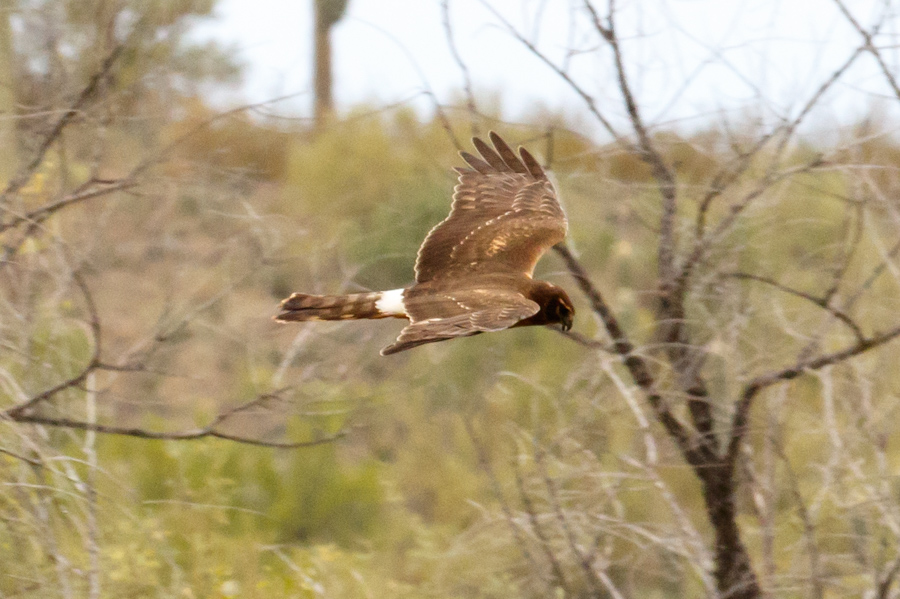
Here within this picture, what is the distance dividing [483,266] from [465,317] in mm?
1033

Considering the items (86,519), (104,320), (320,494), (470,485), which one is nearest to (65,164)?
(86,519)

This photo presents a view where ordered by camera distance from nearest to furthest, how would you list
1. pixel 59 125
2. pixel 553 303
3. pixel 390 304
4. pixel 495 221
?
pixel 59 125 < pixel 390 304 < pixel 553 303 < pixel 495 221

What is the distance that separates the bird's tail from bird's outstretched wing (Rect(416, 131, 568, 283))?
0.45 m

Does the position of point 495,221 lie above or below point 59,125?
below

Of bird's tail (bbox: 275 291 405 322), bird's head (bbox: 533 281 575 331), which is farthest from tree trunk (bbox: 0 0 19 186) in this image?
bird's head (bbox: 533 281 575 331)

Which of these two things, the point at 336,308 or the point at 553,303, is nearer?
the point at 336,308

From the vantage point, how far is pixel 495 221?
4.81 m

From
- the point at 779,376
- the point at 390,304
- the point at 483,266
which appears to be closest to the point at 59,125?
the point at 390,304

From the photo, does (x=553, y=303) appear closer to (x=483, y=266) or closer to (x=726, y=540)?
(x=483, y=266)

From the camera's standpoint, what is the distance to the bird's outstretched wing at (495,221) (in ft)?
15.1

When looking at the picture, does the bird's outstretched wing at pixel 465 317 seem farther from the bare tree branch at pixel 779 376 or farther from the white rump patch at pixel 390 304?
the bare tree branch at pixel 779 376

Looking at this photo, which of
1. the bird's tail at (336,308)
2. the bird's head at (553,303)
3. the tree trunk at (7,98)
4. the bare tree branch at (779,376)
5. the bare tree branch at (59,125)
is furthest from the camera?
the bird's head at (553,303)

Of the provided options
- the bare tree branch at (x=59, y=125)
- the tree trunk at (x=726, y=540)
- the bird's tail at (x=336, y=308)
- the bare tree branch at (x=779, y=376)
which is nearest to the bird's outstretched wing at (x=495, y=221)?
the bird's tail at (x=336, y=308)

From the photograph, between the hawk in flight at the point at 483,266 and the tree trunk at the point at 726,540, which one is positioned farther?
the tree trunk at the point at 726,540
